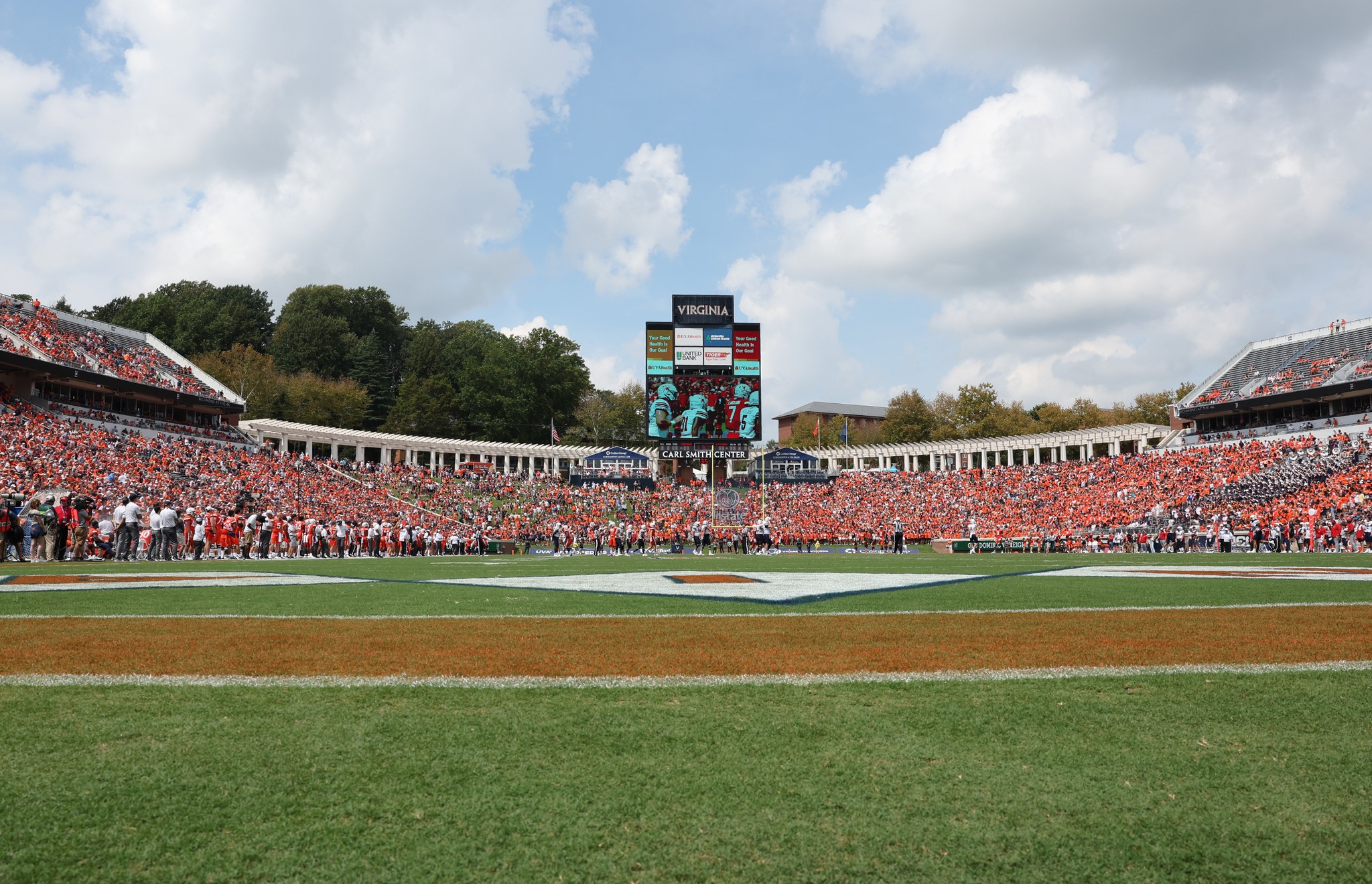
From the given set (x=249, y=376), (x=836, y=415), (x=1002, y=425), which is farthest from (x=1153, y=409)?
(x=249, y=376)

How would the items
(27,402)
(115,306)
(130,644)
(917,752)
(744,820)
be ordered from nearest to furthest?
(744,820) < (917,752) < (130,644) < (27,402) < (115,306)

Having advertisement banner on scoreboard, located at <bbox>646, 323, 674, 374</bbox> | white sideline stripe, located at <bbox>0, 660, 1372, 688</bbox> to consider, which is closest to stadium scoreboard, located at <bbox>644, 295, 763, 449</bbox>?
advertisement banner on scoreboard, located at <bbox>646, 323, 674, 374</bbox>

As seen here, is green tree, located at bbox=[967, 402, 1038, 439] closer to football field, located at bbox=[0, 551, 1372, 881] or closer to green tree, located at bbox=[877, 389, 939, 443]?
green tree, located at bbox=[877, 389, 939, 443]

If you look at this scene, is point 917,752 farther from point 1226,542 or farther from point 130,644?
point 1226,542

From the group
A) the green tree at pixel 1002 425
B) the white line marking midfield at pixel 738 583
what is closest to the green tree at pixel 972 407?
the green tree at pixel 1002 425

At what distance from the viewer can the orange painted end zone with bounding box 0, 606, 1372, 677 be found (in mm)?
5445

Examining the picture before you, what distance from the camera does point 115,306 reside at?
83.8 metres

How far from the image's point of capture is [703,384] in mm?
42219

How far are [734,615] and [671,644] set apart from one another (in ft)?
6.66

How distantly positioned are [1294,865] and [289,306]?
95.3m

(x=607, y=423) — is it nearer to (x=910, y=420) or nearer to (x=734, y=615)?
(x=910, y=420)

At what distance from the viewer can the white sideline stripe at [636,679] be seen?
486cm

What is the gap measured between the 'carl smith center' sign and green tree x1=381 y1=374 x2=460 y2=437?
4518 centimetres

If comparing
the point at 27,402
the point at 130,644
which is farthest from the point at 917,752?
the point at 27,402
